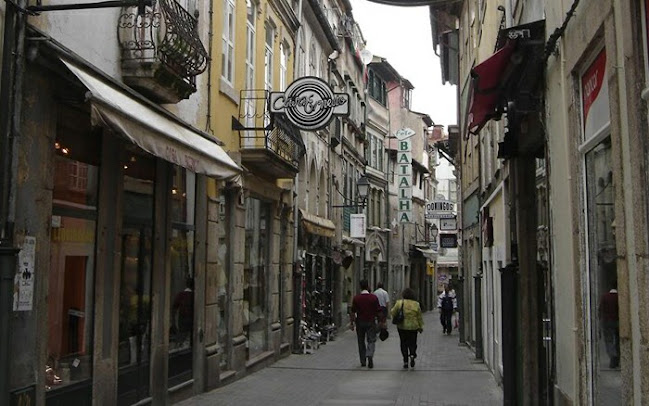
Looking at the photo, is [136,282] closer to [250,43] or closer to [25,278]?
[25,278]

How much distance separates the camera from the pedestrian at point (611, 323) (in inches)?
219

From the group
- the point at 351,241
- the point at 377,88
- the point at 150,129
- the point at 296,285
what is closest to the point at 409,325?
the point at 296,285

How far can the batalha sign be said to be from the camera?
1452cm

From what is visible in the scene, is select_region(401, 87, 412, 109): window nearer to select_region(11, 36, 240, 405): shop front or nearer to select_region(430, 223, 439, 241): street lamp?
select_region(430, 223, 439, 241): street lamp

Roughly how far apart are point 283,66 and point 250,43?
3.43m

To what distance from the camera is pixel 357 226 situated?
2886 cm

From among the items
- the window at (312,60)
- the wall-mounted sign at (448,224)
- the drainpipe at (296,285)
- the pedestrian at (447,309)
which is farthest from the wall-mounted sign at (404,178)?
the drainpipe at (296,285)

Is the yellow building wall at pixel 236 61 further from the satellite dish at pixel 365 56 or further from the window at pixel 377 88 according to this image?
the window at pixel 377 88

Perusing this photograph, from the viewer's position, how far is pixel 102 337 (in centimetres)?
906

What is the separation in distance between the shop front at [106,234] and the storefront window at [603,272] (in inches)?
167

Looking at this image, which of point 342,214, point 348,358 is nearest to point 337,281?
point 342,214

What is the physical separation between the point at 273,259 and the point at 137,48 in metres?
9.15

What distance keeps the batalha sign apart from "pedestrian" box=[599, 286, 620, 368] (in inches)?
356

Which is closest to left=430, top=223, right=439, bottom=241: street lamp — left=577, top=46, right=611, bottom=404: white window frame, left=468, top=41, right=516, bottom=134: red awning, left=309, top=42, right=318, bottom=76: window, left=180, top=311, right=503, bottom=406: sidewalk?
left=309, top=42, right=318, bottom=76: window
